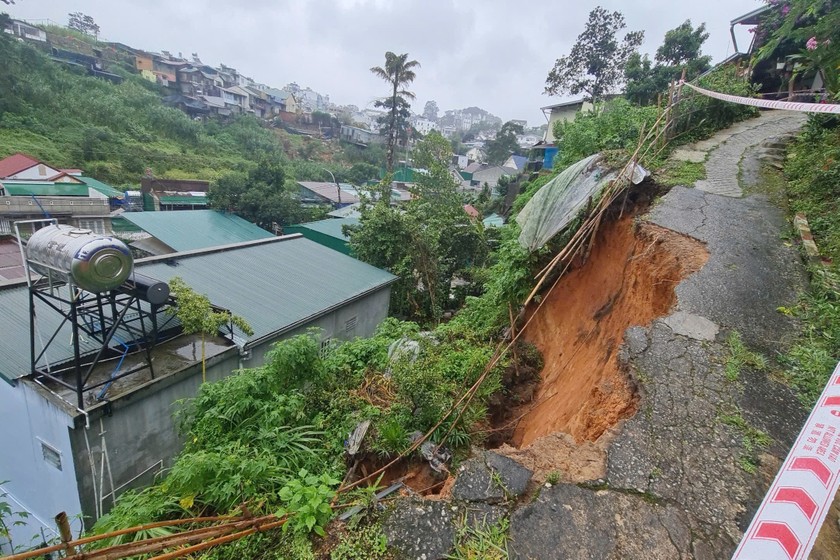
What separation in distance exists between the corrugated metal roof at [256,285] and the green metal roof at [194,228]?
4.22 m

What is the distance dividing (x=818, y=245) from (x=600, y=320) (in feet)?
9.60

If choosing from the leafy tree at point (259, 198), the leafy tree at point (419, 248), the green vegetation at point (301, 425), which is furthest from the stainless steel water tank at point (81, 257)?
the leafy tree at point (259, 198)

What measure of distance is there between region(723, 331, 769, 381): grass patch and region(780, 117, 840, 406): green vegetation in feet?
0.64

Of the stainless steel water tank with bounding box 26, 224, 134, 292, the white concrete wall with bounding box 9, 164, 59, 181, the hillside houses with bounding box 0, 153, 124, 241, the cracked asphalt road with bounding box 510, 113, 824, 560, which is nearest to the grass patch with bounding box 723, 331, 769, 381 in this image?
the cracked asphalt road with bounding box 510, 113, 824, 560

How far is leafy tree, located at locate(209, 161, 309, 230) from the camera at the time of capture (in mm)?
18844

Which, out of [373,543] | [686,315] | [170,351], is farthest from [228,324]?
[686,315]

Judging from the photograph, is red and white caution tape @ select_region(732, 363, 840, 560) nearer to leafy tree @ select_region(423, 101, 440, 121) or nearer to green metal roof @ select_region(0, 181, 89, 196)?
green metal roof @ select_region(0, 181, 89, 196)

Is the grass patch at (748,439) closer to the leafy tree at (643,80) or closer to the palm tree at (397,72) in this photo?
the leafy tree at (643,80)

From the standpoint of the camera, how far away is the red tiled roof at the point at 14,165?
61.8ft

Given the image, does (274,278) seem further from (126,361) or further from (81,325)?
(81,325)

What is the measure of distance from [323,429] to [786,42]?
16532 millimetres

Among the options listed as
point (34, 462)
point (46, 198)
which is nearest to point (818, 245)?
point (34, 462)

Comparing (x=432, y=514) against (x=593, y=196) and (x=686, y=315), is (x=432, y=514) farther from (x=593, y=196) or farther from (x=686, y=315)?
(x=593, y=196)

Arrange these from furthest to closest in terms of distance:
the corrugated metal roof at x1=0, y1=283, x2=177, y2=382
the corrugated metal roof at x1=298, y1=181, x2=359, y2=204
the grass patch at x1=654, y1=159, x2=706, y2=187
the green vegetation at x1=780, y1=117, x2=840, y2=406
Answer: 1. the corrugated metal roof at x1=298, y1=181, x2=359, y2=204
2. the grass patch at x1=654, y1=159, x2=706, y2=187
3. the corrugated metal roof at x1=0, y1=283, x2=177, y2=382
4. the green vegetation at x1=780, y1=117, x2=840, y2=406
